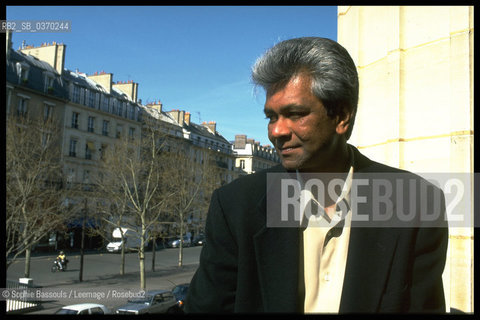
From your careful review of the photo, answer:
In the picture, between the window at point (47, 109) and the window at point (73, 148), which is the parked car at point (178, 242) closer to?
the window at point (73, 148)

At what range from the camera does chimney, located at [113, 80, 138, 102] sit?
52406 millimetres

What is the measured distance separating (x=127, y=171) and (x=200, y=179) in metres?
→ 9.07

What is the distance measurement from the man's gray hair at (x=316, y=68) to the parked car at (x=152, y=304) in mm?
15662

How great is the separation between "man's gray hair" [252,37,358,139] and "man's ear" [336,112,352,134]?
23 mm

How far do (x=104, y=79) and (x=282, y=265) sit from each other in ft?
166

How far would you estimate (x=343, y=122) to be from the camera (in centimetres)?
145

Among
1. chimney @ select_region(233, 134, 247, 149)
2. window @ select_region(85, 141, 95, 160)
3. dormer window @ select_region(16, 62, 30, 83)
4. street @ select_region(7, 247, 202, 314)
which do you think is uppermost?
dormer window @ select_region(16, 62, 30, 83)

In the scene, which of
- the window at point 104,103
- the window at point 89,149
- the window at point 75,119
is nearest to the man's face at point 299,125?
the window at point 75,119

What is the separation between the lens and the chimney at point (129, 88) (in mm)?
52406

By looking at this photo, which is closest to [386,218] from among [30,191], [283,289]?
[283,289]

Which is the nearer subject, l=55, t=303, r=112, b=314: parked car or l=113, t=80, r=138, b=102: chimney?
A: l=55, t=303, r=112, b=314: parked car

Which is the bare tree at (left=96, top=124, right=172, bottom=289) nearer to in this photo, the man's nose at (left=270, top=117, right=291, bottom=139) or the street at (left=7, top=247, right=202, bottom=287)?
the street at (left=7, top=247, right=202, bottom=287)

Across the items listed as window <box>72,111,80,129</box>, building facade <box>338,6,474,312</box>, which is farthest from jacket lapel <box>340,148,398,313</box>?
window <box>72,111,80,129</box>

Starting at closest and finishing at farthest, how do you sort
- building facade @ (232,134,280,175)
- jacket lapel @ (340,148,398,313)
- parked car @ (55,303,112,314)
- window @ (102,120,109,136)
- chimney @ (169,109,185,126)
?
1. jacket lapel @ (340,148,398,313)
2. parked car @ (55,303,112,314)
3. window @ (102,120,109,136)
4. chimney @ (169,109,185,126)
5. building facade @ (232,134,280,175)
